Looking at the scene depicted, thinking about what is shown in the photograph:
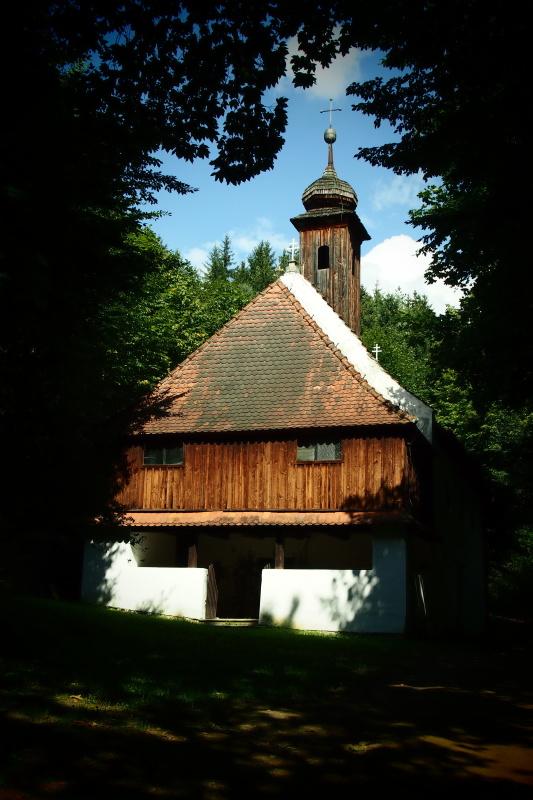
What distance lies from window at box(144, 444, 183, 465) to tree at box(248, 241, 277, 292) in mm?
45219

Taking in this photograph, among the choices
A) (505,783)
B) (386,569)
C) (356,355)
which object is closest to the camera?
(505,783)

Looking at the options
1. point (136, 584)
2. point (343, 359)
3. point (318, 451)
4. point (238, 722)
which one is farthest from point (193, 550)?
point (238, 722)

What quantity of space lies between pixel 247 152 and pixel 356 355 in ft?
49.6

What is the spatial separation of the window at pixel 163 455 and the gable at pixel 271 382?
73 centimetres

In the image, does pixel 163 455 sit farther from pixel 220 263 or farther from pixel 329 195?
pixel 220 263

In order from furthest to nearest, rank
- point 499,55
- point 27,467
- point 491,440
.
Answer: point 491,440, point 27,467, point 499,55

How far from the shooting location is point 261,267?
71875 millimetres

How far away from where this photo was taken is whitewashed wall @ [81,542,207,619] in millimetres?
21969

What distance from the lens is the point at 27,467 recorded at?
34.4 feet

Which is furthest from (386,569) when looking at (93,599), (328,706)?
(328,706)

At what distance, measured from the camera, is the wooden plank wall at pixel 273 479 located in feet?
70.9

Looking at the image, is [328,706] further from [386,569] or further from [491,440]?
[491,440]

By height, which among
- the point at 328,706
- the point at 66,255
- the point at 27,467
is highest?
the point at 66,255

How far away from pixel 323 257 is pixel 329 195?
250cm
